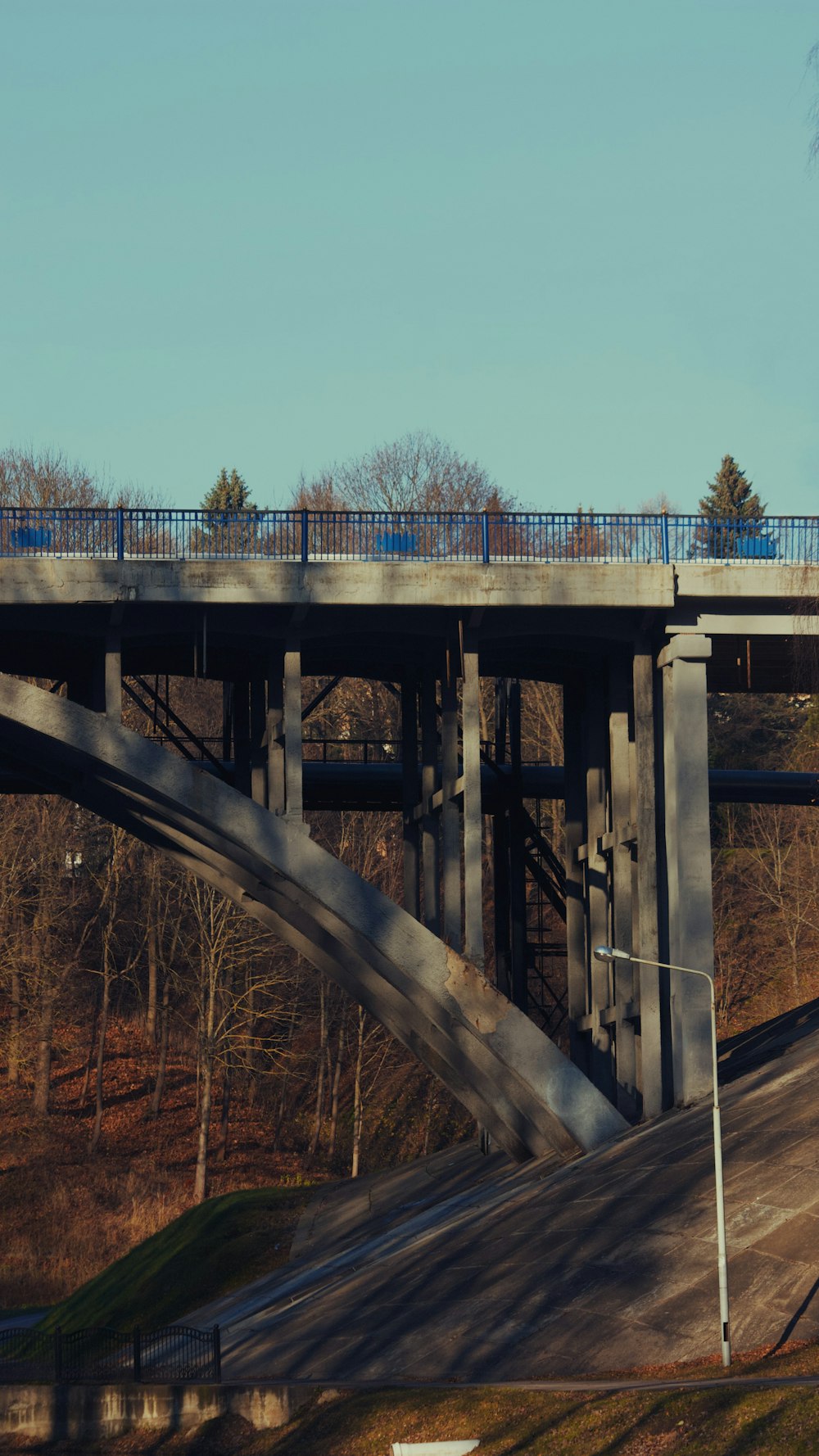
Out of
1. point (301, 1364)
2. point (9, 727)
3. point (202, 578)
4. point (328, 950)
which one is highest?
point (202, 578)

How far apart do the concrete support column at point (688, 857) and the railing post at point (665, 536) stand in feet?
5.18

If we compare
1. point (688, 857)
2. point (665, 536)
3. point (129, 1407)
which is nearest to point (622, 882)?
point (688, 857)

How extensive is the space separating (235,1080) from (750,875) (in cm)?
2284

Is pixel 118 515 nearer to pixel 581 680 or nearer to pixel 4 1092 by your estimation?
pixel 581 680

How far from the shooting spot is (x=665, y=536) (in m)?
34.6

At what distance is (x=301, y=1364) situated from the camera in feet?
90.8

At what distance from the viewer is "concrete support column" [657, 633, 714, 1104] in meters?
33.3

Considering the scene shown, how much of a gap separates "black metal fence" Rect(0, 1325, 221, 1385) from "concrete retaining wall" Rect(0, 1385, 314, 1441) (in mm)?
434

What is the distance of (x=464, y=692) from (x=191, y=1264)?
1673 cm

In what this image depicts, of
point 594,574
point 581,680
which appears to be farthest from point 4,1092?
point 594,574

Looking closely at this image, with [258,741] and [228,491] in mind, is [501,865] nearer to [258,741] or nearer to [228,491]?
[258,741]

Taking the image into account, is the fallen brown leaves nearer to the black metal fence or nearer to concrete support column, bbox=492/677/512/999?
concrete support column, bbox=492/677/512/999

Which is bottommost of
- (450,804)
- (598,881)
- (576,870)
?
(598,881)

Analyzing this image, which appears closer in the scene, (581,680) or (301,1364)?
(301,1364)
